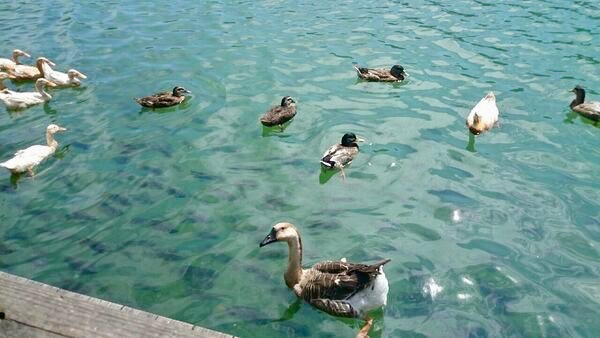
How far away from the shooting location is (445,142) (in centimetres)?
1241

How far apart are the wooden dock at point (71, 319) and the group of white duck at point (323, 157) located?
3.35 meters

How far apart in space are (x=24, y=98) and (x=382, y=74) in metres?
9.66

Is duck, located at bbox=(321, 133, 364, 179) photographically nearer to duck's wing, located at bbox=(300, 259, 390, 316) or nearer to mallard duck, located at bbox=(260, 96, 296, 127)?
mallard duck, located at bbox=(260, 96, 296, 127)

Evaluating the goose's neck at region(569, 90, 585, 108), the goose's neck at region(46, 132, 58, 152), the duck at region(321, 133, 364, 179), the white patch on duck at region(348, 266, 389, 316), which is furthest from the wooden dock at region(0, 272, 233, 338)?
the goose's neck at region(569, 90, 585, 108)

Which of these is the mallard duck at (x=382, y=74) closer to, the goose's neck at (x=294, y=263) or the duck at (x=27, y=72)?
the goose's neck at (x=294, y=263)

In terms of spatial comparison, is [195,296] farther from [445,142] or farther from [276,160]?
[445,142]

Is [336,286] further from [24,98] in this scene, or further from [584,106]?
[24,98]

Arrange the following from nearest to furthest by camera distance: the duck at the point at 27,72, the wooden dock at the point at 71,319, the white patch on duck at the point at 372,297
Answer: the wooden dock at the point at 71,319 < the white patch on duck at the point at 372,297 < the duck at the point at 27,72

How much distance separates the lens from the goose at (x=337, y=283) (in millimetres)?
7309

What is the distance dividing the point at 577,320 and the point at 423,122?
22.4 feet

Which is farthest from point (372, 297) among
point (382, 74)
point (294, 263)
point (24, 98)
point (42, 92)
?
point (42, 92)

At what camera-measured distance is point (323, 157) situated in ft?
36.6

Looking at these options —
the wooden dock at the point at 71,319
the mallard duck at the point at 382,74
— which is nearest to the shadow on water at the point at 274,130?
the mallard duck at the point at 382,74

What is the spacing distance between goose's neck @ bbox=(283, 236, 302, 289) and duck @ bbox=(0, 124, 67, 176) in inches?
248
